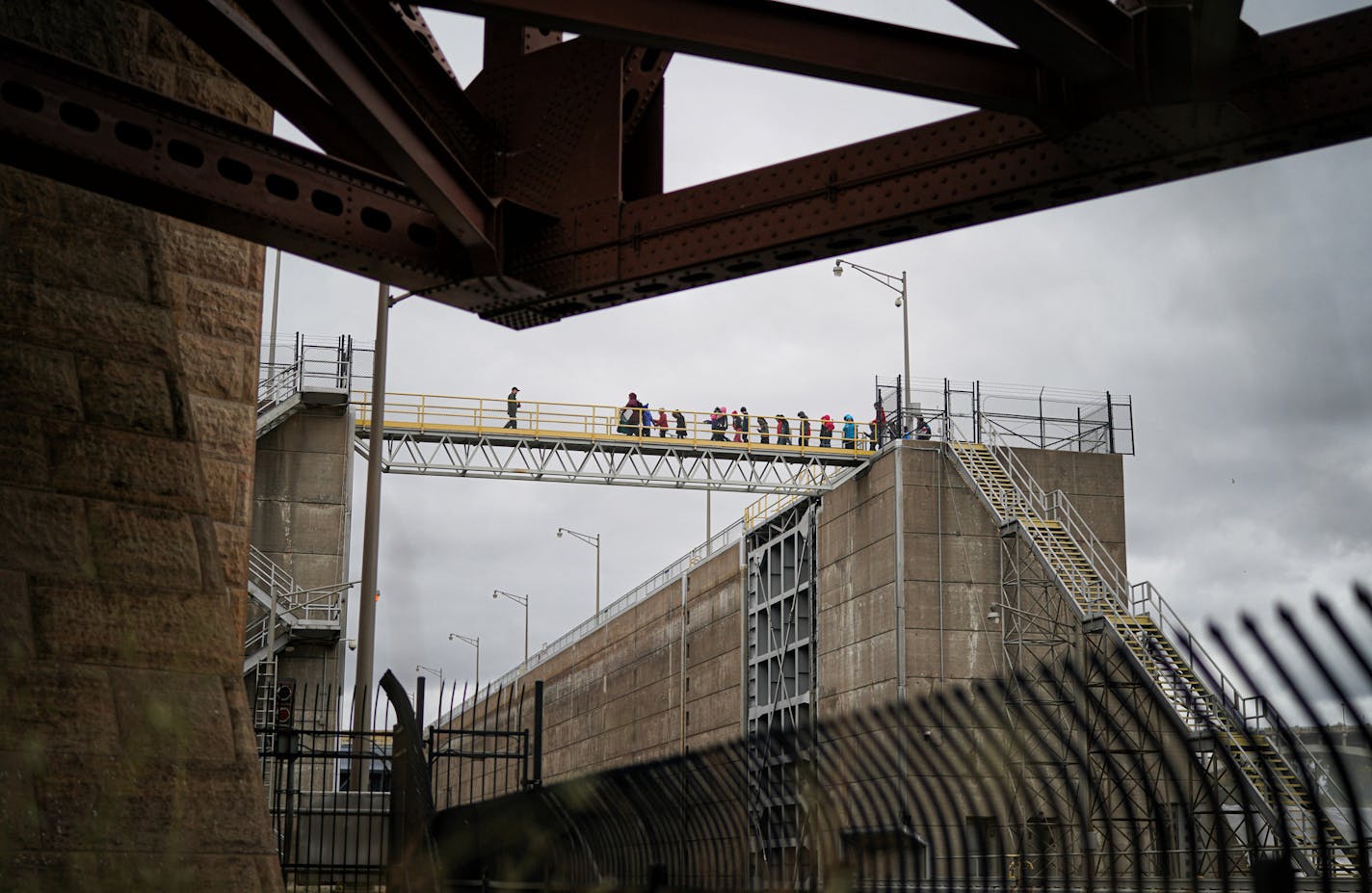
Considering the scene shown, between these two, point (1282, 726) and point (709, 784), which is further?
point (709, 784)

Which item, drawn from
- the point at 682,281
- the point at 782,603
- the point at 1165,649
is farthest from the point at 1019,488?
the point at 682,281

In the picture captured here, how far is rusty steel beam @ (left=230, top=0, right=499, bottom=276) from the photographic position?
240 inches

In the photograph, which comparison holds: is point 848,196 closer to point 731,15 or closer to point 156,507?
point 731,15

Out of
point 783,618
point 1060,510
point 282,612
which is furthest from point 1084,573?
point 282,612

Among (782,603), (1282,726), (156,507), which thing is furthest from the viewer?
(782,603)

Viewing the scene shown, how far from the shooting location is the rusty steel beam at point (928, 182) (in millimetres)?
5688

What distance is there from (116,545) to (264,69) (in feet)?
8.43

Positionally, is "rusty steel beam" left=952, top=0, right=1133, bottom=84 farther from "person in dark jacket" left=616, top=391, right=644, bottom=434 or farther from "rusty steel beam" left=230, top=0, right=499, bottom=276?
"person in dark jacket" left=616, top=391, right=644, bottom=434

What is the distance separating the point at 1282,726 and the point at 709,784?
3.86 meters

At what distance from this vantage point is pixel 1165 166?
6117 millimetres

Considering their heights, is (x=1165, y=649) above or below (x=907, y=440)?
below

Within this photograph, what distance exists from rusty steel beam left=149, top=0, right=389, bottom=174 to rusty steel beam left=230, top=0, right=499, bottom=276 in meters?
0.40

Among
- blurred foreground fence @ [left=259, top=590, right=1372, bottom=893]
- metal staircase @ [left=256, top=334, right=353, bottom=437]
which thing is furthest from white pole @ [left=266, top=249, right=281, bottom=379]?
blurred foreground fence @ [left=259, top=590, right=1372, bottom=893]

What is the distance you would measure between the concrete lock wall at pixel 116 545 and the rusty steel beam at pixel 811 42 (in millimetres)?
2951
